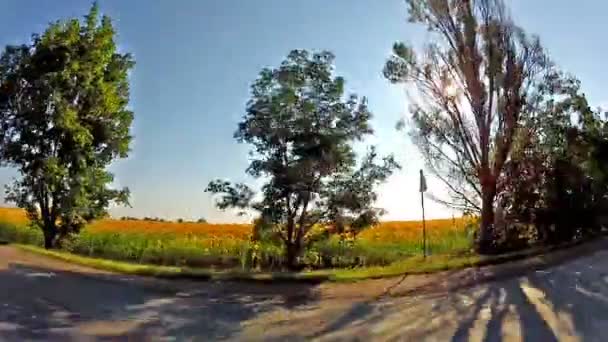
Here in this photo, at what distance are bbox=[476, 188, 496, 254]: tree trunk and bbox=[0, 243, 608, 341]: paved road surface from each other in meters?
3.91

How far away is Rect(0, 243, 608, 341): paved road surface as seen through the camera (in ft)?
26.5

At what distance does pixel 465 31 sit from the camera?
55.0 ft

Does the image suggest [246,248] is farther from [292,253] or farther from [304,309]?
[304,309]

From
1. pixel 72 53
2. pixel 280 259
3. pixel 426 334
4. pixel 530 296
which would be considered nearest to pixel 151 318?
pixel 426 334

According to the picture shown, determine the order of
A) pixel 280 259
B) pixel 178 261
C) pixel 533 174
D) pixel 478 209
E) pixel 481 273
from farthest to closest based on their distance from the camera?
pixel 178 261 < pixel 280 259 < pixel 478 209 < pixel 533 174 < pixel 481 273

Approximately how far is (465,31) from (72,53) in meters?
13.8

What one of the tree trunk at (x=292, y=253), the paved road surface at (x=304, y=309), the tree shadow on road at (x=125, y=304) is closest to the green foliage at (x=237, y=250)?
the tree trunk at (x=292, y=253)

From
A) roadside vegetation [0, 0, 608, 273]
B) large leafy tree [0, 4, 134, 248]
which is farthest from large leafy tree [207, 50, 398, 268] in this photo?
large leafy tree [0, 4, 134, 248]

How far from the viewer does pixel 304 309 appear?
1009 cm

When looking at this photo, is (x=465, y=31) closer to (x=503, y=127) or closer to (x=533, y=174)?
(x=503, y=127)

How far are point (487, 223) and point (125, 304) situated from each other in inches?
407

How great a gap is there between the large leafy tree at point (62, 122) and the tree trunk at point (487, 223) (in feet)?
45.0

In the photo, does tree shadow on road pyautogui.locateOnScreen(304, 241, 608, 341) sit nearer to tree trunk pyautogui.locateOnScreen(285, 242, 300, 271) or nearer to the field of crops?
tree trunk pyautogui.locateOnScreen(285, 242, 300, 271)

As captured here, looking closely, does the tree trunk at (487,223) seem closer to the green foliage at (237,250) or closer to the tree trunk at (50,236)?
the green foliage at (237,250)
